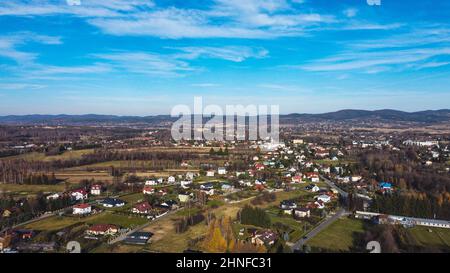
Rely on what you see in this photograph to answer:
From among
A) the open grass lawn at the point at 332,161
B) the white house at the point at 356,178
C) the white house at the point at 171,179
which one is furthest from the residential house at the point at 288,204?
the open grass lawn at the point at 332,161

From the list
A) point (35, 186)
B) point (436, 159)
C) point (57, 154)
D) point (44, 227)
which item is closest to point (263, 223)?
point (44, 227)

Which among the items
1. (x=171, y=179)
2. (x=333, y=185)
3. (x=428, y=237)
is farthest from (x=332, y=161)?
(x=428, y=237)

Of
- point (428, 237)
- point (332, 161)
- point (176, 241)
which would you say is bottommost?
point (428, 237)

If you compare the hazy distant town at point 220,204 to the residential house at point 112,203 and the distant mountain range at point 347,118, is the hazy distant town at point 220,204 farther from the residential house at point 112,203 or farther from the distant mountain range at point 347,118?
the distant mountain range at point 347,118

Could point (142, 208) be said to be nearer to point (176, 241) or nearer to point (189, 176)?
point (176, 241)

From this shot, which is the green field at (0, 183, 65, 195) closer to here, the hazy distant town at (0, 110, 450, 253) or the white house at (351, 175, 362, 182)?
the hazy distant town at (0, 110, 450, 253)

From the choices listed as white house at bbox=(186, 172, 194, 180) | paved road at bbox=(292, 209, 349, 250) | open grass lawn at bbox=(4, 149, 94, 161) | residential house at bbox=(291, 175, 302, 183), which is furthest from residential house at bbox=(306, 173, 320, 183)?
open grass lawn at bbox=(4, 149, 94, 161)

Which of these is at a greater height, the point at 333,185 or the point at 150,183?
the point at 150,183
